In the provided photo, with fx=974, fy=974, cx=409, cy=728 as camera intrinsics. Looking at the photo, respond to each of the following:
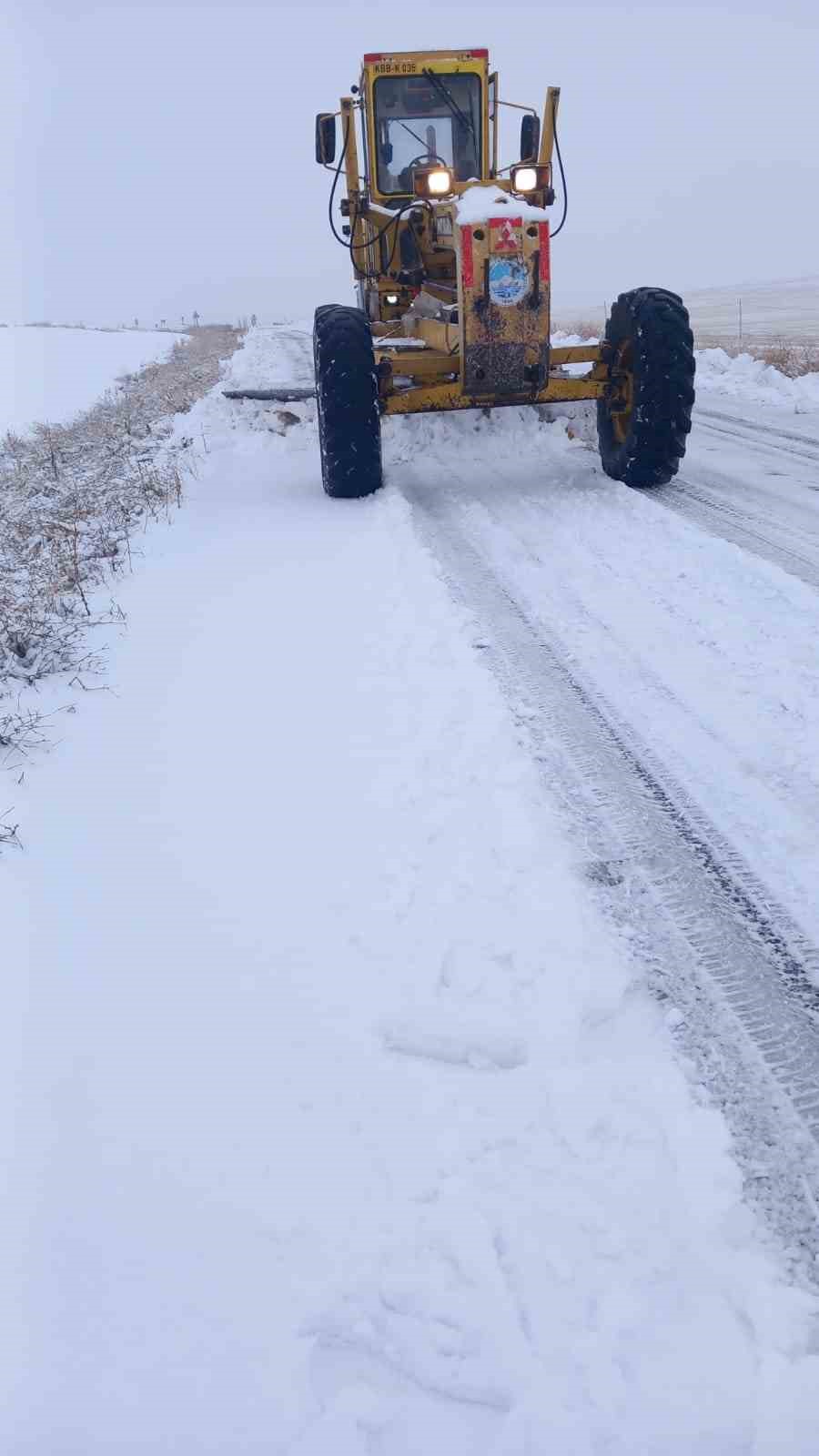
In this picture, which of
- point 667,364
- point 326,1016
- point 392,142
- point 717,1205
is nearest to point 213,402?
point 392,142

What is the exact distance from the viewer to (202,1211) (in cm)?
189

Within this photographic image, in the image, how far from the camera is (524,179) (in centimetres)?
708

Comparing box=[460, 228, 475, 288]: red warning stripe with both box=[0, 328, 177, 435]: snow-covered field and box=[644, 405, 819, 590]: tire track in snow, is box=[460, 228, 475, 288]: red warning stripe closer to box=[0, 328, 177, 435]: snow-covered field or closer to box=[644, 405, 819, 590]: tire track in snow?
box=[644, 405, 819, 590]: tire track in snow

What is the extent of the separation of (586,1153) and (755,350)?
50.5 ft

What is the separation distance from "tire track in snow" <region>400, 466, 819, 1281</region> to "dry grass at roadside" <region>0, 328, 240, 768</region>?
2082 mm

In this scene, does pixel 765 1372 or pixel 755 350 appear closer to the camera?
pixel 765 1372

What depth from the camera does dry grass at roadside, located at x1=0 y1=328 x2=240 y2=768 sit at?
4488mm

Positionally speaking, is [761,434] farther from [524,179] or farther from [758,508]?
[524,179]

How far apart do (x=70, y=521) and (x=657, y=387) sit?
4.45 metres

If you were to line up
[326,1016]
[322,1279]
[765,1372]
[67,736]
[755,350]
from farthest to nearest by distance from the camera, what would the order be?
[755,350] < [67,736] < [326,1016] < [322,1279] < [765,1372]

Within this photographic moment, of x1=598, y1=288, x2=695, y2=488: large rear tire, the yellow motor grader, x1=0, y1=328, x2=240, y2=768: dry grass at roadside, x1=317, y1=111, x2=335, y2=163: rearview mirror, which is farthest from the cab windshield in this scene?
x1=0, y1=328, x2=240, y2=768: dry grass at roadside

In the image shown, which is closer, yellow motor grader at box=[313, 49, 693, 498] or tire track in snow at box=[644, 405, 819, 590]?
tire track in snow at box=[644, 405, 819, 590]

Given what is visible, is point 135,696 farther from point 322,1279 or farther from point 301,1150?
point 322,1279

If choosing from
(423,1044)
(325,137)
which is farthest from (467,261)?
(423,1044)
